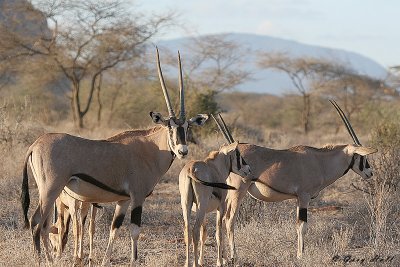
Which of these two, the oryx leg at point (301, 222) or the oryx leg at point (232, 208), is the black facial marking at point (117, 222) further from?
the oryx leg at point (301, 222)

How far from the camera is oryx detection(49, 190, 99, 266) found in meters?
8.17

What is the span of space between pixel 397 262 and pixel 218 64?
27.2 meters

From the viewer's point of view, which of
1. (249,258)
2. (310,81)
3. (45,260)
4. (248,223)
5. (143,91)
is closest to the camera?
(45,260)

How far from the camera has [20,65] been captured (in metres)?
28.0

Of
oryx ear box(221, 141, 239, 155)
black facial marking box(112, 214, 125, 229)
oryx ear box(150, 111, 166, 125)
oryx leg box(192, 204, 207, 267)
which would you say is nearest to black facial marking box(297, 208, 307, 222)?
oryx ear box(221, 141, 239, 155)

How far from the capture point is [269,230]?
9.53 m

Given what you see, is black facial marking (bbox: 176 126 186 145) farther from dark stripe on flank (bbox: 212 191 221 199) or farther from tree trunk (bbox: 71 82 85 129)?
tree trunk (bbox: 71 82 85 129)

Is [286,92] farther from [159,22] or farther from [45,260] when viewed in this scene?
[45,260]

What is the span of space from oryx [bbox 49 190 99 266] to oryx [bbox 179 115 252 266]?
1118mm

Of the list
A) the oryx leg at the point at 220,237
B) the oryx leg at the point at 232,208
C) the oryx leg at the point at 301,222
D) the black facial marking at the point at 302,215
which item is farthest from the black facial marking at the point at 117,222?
the black facial marking at the point at 302,215

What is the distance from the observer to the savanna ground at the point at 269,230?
8445mm

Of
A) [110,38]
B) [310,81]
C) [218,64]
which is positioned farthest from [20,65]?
[310,81]

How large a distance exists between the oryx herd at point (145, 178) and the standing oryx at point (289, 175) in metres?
0.01

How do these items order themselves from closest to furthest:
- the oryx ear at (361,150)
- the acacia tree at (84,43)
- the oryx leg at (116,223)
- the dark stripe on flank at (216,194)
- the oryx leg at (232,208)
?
the oryx leg at (116,223), the dark stripe on flank at (216,194), the oryx leg at (232,208), the oryx ear at (361,150), the acacia tree at (84,43)
